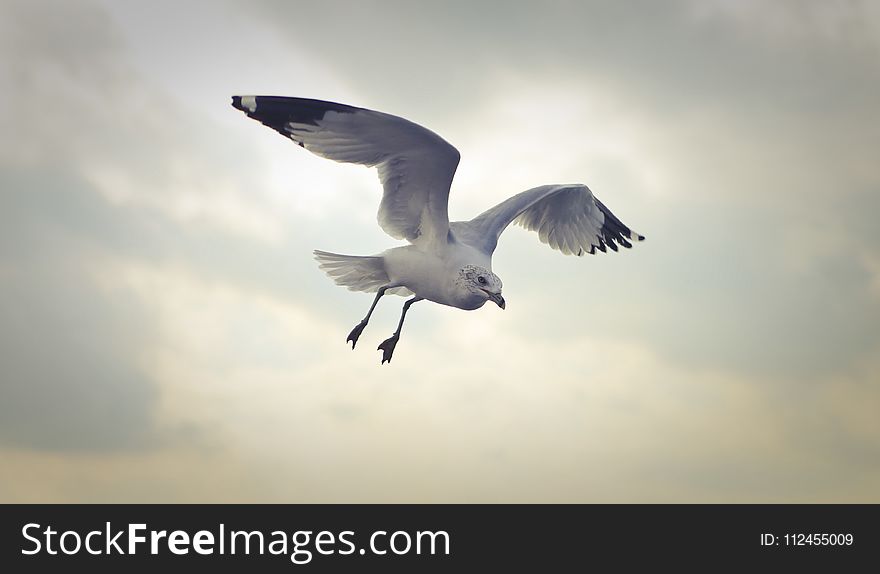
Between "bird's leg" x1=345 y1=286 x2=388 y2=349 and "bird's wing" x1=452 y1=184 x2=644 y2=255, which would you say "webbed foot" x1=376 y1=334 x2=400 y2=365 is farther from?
"bird's wing" x1=452 y1=184 x2=644 y2=255

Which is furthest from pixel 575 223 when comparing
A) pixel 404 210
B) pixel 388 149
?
pixel 388 149

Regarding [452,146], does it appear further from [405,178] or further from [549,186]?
[549,186]

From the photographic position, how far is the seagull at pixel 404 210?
7.63 m

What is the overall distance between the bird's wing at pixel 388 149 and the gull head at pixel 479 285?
0.49m

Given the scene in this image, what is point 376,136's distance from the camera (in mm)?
7812

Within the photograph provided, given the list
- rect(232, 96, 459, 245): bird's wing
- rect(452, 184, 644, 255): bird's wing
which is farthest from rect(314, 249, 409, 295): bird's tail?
rect(452, 184, 644, 255): bird's wing

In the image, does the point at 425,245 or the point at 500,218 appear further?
the point at 500,218

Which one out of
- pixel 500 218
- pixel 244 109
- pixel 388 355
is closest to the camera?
pixel 244 109

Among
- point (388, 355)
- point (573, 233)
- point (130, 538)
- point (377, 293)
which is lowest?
point (130, 538)

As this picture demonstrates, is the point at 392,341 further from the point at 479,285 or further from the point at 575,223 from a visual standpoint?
the point at 575,223

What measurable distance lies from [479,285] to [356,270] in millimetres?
1598

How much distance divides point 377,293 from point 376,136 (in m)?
1.71

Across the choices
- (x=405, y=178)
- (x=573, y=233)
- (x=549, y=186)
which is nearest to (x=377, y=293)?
(x=405, y=178)

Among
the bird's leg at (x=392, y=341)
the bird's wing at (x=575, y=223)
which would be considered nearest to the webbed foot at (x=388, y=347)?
the bird's leg at (x=392, y=341)
